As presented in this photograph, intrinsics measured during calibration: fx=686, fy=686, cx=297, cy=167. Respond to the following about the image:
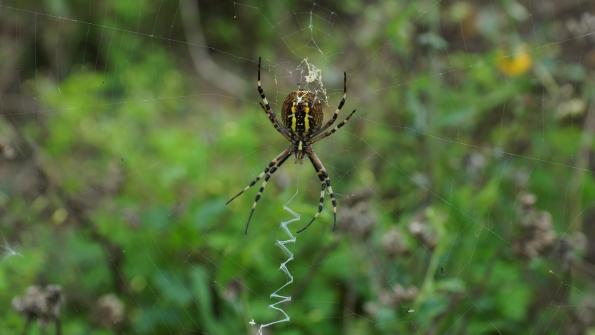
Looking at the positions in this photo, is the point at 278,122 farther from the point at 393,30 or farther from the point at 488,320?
the point at 488,320

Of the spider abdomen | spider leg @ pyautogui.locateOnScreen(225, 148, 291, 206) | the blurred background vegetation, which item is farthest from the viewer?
spider leg @ pyautogui.locateOnScreen(225, 148, 291, 206)

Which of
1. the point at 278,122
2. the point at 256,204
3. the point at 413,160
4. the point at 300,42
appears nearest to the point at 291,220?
the point at 256,204

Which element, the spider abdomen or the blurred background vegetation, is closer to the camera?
the blurred background vegetation

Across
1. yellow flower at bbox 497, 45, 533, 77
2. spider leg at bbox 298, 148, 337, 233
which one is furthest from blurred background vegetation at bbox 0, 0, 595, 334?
spider leg at bbox 298, 148, 337, 233

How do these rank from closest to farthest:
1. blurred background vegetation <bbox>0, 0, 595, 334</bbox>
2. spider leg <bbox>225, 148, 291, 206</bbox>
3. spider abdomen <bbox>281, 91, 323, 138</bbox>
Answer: blurred background vegetation <bbox>0, 0, 595, 334</bbox> < spider abdomen <bbox>281, 91, 323, 138</bbox> < spider leg <bbox>225, 148, 291, 206</bbox>

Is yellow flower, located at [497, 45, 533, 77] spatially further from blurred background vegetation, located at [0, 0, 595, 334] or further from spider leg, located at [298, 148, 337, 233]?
spider leg, located at [298, 148, 337, 233]

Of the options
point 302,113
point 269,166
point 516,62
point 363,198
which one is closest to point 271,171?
point 269,166

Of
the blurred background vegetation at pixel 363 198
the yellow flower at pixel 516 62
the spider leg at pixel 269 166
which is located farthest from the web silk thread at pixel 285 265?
the yellow flower at pixel 516 62

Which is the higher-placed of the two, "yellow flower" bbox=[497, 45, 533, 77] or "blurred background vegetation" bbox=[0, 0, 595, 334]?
"yellow flower" bbox=[497, 45, 533, 77]
